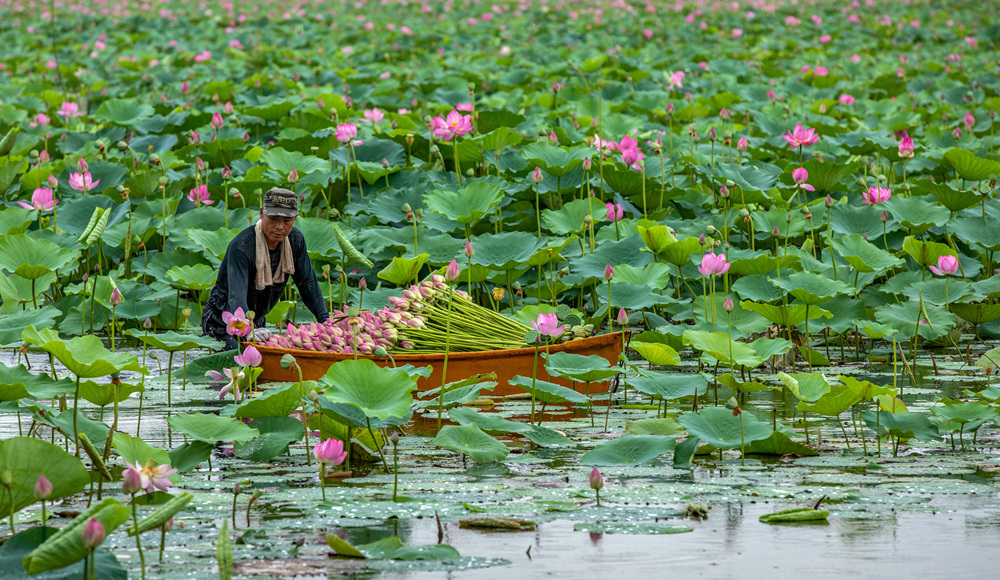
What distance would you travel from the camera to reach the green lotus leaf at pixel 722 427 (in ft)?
9.80

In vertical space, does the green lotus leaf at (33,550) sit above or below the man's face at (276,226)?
below

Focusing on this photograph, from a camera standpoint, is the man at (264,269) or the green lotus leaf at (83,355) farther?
the man at (264,269)

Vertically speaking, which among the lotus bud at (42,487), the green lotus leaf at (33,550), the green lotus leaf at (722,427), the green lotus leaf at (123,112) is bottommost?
the green lotus leaf at (33,550)

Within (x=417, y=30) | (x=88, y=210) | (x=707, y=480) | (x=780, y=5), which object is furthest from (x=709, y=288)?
(x=780, y=5)

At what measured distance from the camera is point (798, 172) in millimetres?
5645

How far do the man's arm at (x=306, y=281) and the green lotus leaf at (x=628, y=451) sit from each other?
2.13 metres

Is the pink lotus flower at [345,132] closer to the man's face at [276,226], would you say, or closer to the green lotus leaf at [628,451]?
the man's face at [276,226]

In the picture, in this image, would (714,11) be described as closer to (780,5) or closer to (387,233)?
(780,5)

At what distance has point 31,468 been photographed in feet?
7.08

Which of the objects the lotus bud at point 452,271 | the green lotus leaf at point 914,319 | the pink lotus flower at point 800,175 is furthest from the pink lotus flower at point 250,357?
the pink lotus flower at point 800,175

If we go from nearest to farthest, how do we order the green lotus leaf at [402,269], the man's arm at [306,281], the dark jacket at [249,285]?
1. the green lotus leaf at [402,269]
2. the dark jacket at [249,285]
3. the man's arm at [306,281]

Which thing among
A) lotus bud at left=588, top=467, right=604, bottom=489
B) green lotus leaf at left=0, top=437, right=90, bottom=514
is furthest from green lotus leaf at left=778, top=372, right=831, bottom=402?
green lotus leaf at left=0, top=437, right=90, bottom=514

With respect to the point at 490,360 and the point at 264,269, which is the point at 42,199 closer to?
the point at 264,269

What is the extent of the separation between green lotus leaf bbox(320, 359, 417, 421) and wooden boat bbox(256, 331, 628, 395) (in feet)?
3.62
